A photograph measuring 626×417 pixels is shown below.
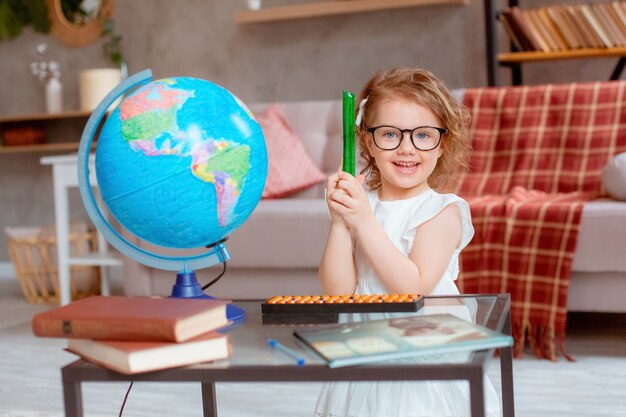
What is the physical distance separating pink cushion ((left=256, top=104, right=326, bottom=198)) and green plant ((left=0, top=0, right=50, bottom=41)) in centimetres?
215

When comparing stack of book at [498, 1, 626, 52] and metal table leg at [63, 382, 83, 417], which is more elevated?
stack of book at [498, 1, 626, 52]

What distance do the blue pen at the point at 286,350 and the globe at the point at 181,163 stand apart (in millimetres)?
294

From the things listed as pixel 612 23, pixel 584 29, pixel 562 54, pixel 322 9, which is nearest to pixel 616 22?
pixel 612 23

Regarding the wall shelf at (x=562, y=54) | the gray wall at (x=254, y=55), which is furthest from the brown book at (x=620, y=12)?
the gray wall at (x=254, y=55)

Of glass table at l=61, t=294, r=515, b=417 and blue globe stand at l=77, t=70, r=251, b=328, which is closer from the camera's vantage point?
glass table at l=61, t=294, r=515, b=417

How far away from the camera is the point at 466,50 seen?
410cm

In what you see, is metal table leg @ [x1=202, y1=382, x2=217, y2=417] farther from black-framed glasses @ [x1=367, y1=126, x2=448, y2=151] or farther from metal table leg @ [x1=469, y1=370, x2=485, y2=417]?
metal table leg @ [x1=469, y1=370, x2=485, y2=417]

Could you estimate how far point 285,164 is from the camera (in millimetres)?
3447

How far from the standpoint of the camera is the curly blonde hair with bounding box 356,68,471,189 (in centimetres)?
143

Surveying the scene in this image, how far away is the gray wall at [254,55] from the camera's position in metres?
4.11

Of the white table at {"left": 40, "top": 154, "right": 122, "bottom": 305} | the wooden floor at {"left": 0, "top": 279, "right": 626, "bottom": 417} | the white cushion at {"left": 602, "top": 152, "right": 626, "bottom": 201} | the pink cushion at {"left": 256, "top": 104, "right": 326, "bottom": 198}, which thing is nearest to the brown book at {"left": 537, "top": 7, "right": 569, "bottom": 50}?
the white cushion at {"left": 602, "top": 152, "right": 626, "bottom": 201}

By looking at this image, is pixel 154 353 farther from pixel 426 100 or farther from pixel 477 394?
pixel 426 100

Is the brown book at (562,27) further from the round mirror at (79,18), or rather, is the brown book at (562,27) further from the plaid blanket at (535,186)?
the round mirror at (79,18)

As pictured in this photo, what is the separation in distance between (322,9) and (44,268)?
6.14ft
